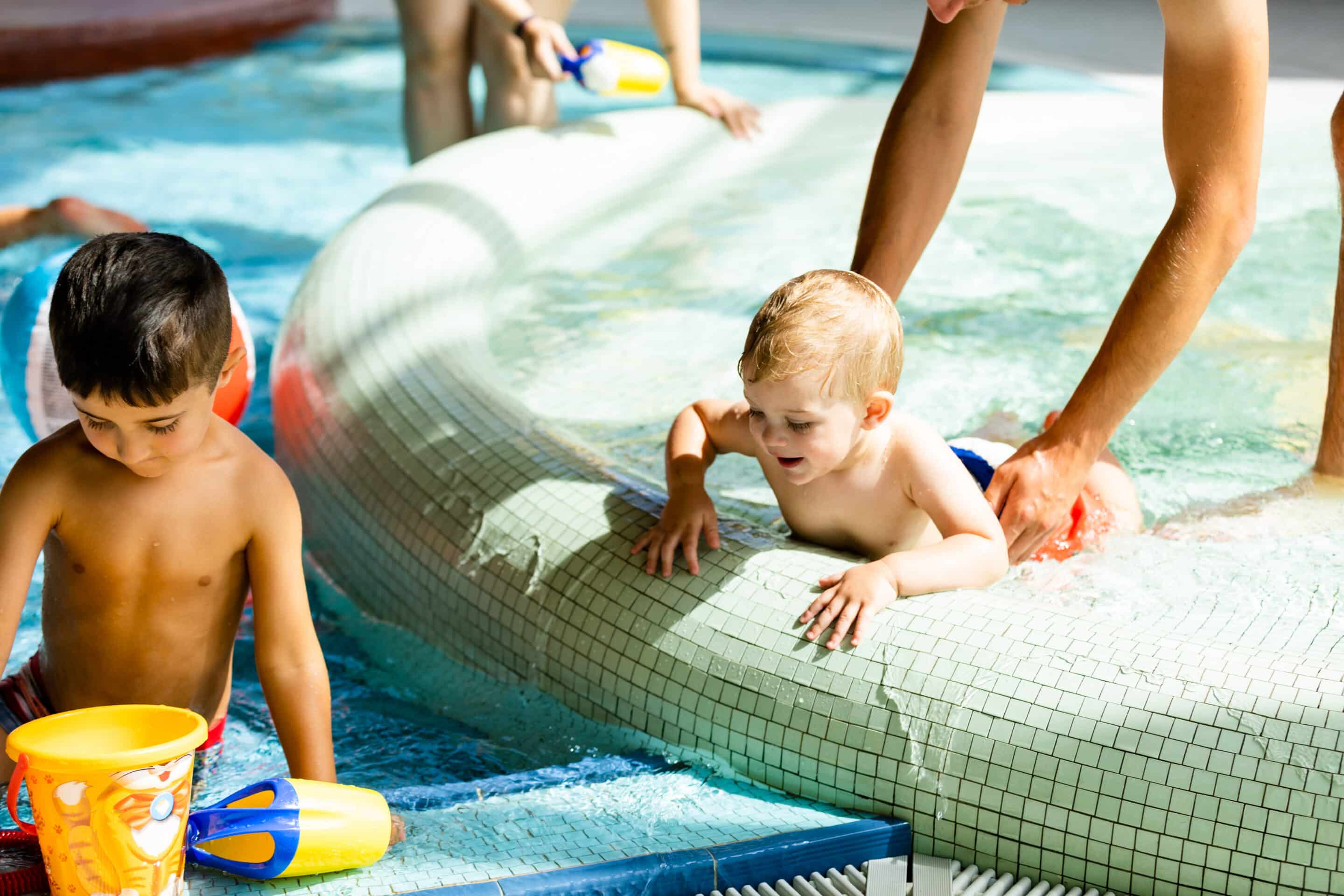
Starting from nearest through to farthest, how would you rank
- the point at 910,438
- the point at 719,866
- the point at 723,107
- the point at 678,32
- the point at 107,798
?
the point at 107,798, the point at 719,866, the point at 910,438, the point at 678,32, the point at 723,107

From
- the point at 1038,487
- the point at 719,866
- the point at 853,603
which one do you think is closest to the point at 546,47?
the point at 1038,487

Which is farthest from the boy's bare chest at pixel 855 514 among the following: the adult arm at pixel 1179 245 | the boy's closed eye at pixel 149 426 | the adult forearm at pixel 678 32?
the adult forearm at pixel 678 32

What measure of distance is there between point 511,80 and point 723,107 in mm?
→ 1141

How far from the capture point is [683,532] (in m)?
2.42

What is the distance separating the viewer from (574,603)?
2.48 meters

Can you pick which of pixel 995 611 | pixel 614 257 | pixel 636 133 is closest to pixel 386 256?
pixel 614 257

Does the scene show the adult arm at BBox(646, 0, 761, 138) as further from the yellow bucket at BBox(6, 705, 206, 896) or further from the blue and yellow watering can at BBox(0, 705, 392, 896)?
the yellow bucket at BBox(6, 705, 206, 896)

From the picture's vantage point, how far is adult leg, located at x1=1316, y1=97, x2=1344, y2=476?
3002 mm

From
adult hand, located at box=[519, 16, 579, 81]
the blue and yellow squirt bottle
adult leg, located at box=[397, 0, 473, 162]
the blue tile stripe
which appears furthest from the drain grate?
adult leg, located at box=[397, 0, 473, 162]

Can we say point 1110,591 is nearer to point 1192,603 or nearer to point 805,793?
point 1192,603

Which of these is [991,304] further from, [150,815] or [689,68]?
[150,815]

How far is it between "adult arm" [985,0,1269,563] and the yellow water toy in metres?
2.71

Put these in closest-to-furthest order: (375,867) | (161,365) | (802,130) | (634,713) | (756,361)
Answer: (161,365), (375,867), (756,361), (634,713), (802,130)

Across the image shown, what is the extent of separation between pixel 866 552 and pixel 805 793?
1.63ft
